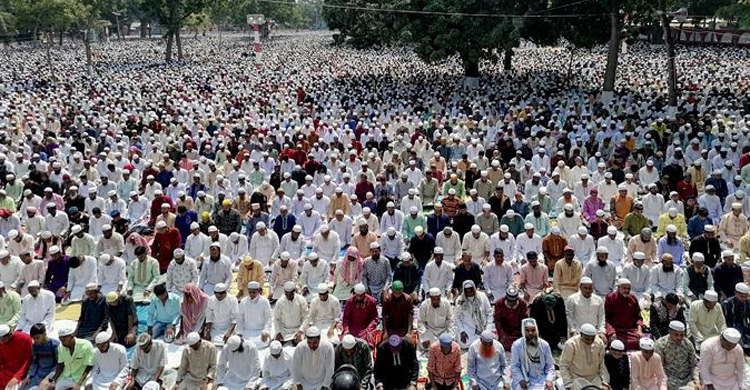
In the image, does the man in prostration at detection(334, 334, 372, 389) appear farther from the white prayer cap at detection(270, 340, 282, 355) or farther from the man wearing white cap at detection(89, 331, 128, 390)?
the man wearing white cap at detection(89, 331, 128, 390)

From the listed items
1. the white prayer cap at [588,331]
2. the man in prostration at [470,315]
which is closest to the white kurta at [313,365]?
the man in prostration at [470,315]

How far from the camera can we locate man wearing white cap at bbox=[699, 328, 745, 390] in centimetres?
448

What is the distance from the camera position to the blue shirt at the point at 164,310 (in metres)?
5.62

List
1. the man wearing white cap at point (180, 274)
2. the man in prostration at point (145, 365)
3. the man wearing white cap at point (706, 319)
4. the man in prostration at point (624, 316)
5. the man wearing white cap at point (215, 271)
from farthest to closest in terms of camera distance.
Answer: the man wearing white cap at point (215, 271) → the man wearing white cap at point (180, 274) → the man in prostration at point (624, 316) → the man wearing white cap at point (706, 319) → the man in prostration at point (145, 365)

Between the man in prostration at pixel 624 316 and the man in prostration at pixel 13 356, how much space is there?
4695 mm

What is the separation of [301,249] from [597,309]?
130 inches

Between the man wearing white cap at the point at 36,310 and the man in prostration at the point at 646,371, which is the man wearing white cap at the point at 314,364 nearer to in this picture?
the man in prostration at the point at 646,371

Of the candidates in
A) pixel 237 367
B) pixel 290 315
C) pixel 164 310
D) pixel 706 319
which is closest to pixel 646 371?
pixel 706 319

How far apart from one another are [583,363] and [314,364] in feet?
6.66

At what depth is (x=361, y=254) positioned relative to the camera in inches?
279

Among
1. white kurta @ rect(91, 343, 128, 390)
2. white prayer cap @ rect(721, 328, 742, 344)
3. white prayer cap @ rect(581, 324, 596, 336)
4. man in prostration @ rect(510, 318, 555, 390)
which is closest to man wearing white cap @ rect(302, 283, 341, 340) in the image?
white kurta @ rect(91, 343, 128, 390)

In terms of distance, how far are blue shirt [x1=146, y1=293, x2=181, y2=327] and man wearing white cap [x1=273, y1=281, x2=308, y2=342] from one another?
0.91 meters

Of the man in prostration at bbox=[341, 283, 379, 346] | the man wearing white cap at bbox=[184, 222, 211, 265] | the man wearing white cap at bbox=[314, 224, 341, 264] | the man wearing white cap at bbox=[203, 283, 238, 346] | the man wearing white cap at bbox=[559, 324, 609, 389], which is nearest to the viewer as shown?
the man wearing white cap at bbox=[559, 324, 609, 389]

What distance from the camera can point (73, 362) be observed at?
483 cm
